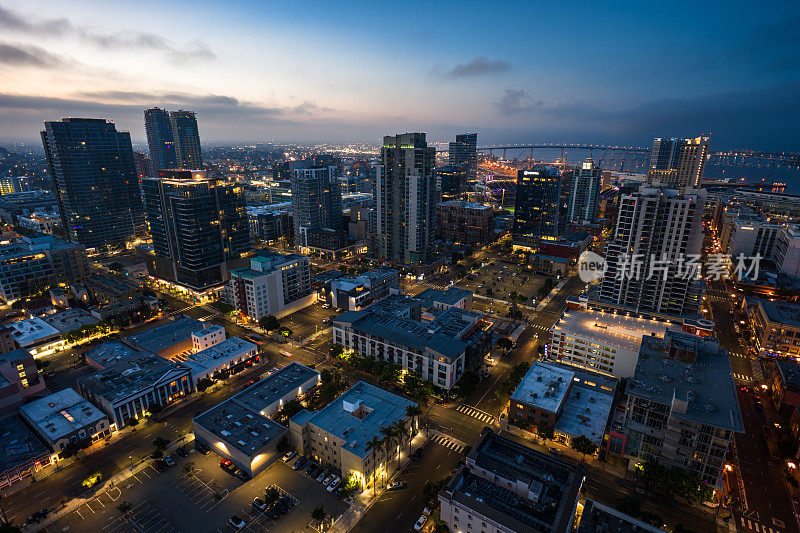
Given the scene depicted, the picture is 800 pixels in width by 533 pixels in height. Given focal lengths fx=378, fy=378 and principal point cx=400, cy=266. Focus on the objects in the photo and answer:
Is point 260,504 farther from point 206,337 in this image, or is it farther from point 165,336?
point 165,336

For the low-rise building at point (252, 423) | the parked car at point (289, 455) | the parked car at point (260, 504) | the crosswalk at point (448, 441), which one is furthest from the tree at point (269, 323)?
the crosswalk at point (448, 441)

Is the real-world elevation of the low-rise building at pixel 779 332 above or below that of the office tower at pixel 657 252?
below

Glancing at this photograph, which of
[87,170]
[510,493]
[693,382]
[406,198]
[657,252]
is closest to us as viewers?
[510,493]

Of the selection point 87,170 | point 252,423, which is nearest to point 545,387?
point 252,423

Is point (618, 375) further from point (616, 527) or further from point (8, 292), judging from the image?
point (8, 292)

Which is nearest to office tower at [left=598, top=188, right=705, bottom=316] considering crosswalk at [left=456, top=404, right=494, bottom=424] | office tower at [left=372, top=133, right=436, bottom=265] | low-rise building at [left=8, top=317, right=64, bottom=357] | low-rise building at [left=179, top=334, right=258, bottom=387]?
crosswalk at [left=456, top=404, right=494, bottom=424]

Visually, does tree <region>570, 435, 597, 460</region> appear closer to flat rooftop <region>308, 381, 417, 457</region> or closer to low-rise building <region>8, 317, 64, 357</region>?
flat rooftop <region>308, 381, 417, 457</region>

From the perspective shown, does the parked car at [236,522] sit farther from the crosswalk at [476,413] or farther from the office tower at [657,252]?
the office tower at [657,252]
